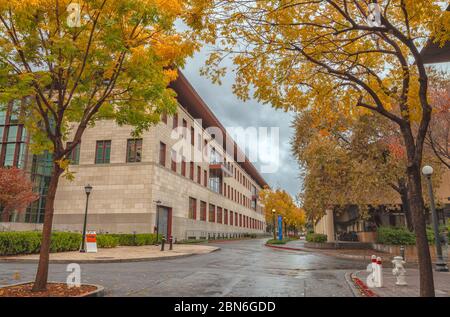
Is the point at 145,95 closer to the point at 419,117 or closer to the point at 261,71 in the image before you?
the point at 261,71

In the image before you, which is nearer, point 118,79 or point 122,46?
point 122,46

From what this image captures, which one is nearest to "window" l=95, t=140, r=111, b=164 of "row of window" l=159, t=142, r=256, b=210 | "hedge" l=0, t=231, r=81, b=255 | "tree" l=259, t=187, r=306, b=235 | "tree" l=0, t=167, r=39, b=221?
"row of window" l=159, t=142, r=256, b=210

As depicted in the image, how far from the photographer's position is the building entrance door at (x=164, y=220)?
1232 inches

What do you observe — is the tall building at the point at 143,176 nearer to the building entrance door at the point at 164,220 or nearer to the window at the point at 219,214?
the building entrance door at the point at 164,220

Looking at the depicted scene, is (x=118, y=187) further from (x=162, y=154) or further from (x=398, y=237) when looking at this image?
(x=398, y=237)

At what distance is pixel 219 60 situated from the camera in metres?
9.02

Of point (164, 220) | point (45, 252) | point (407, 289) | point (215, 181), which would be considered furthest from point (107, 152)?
point (407, 289)

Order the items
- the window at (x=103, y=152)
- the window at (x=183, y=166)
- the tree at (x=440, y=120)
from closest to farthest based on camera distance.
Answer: the tree at (x=440, y=120), the window at (x=103, y=152), the window at (x=183, y=166)

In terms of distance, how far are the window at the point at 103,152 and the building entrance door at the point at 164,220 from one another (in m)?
6.40

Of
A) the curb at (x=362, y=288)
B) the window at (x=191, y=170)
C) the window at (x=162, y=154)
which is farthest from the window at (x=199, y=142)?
the curb at (x=362, y=288)

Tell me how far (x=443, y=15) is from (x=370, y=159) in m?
16.8

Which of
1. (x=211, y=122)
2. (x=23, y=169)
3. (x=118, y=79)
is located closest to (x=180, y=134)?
(x=211, y=122)

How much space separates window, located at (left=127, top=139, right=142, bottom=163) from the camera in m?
30.4

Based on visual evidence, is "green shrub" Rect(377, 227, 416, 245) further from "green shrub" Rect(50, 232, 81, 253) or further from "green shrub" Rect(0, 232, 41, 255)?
"green shrub" Rect(0, 232, 41, 255)
